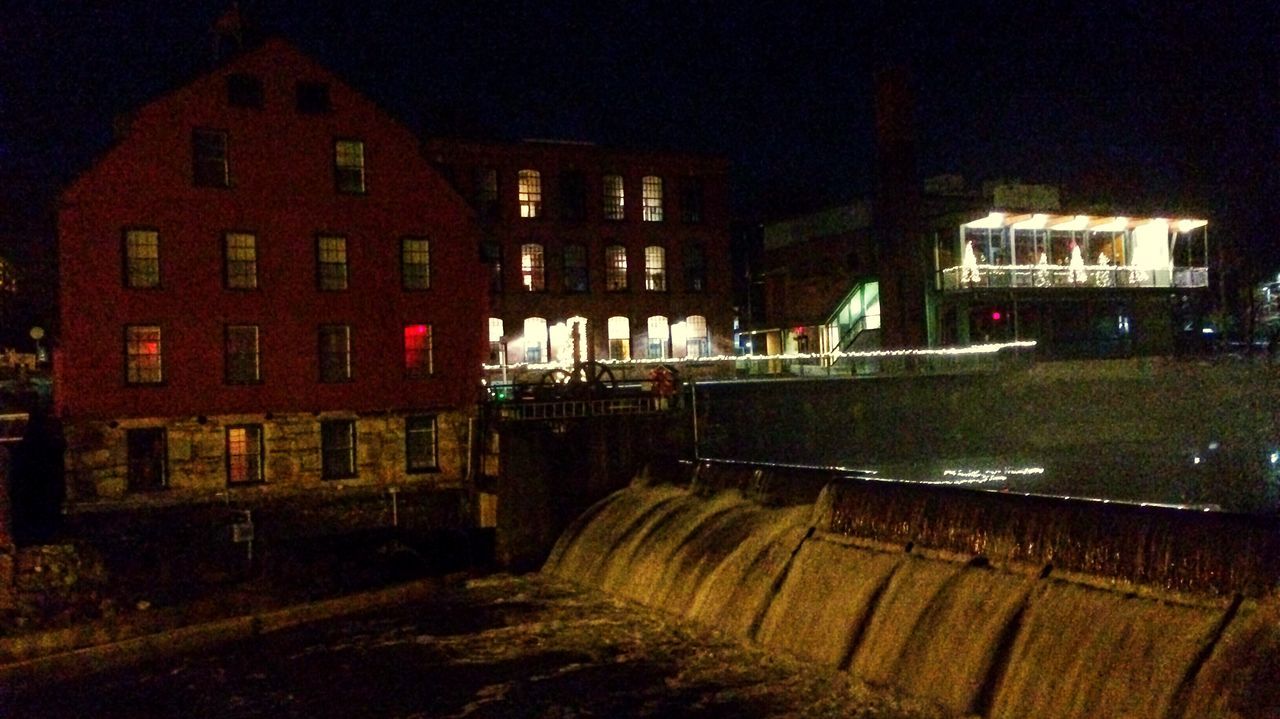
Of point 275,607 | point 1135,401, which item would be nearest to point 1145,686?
point 275,607

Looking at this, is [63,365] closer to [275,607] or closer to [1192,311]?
[275,607]

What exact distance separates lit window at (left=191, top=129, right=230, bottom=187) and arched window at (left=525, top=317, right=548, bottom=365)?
42.6 ft

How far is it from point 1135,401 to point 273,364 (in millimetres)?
27427

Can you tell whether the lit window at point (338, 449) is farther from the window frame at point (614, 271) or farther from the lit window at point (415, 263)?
the window frame at point (614, 271)

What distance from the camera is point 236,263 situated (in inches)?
1081

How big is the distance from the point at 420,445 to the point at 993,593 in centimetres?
1943

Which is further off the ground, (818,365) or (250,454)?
(818,365)

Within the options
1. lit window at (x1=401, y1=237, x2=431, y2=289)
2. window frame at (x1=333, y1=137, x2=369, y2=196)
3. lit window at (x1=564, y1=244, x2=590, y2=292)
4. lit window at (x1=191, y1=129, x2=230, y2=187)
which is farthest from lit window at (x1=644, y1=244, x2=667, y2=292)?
lit window at (x1=191, y1=129, x2=230, y2=187)

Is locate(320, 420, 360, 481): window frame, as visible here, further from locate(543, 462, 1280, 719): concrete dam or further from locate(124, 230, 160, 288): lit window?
locate(543, 462, 1280, 719): concrete dam

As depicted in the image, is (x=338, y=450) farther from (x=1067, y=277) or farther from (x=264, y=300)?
(x=1067, y=277)

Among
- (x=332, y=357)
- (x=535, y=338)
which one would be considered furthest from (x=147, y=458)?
(x=535, y=338)

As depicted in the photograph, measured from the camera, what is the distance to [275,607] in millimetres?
19344

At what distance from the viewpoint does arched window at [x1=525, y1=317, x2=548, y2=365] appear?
38062 mm

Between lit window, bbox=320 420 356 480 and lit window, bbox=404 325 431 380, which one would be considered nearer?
lit window, bbox=320 420 356 480
